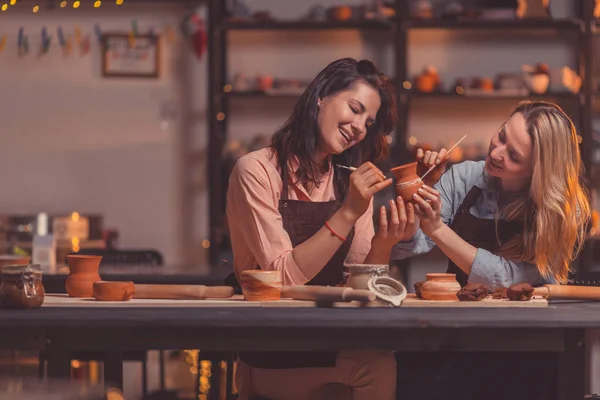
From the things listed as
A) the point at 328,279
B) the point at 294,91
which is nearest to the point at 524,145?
the point at 328,279

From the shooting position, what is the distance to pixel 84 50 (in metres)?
5.91

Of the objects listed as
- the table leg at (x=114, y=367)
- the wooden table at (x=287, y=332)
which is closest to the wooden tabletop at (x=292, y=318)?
the wooden table at (x=287, y=332)

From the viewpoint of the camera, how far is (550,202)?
2.64 metres

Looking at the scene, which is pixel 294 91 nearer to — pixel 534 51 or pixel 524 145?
pixel 534 51

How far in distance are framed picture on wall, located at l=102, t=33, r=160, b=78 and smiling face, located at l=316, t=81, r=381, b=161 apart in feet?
10.6

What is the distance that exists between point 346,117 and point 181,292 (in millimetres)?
750

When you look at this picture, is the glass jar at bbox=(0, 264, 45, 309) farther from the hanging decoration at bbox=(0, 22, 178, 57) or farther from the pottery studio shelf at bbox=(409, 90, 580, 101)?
the hanging decoration at bbox=(0, 22, 178, 57)

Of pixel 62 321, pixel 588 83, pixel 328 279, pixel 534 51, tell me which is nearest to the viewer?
pixel 62 321

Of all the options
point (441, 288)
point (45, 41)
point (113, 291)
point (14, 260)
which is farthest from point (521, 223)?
point (45, 41)

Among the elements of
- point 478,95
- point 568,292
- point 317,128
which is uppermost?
point 478,95

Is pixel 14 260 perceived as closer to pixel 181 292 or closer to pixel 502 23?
pixel 181 292

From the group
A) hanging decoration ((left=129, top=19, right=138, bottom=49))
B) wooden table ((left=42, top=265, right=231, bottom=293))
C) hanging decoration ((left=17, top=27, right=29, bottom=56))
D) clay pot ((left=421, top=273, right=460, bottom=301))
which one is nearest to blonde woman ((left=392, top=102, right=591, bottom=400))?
clay pot ((left=421, top=273, right=460, bottom=301))

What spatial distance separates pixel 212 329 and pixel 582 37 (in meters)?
4.09

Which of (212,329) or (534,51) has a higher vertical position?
(534,51)
